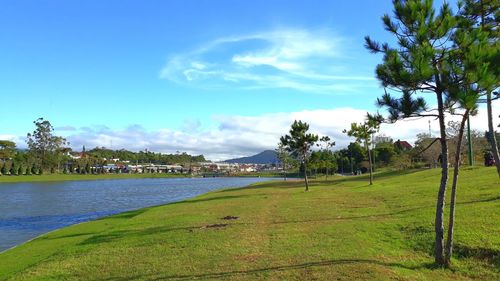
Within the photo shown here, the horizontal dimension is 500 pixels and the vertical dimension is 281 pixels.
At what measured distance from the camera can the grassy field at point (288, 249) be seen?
33.2 ft

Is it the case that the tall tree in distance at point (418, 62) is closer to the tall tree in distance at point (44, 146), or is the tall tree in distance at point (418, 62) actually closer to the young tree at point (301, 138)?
the young tree at point (301, 138)

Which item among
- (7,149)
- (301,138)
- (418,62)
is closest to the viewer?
(418,62)

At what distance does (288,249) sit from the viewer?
40.3 feet

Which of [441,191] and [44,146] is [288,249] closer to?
[441,191]

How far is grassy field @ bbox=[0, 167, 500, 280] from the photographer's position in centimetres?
1013

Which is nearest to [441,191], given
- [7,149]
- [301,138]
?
[301,138]

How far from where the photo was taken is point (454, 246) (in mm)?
11680

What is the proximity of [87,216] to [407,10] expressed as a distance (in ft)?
98.0

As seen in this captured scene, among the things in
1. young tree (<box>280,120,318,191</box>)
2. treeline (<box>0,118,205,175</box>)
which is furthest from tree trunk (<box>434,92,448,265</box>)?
treeline (<box>0,118,205,175</box>)

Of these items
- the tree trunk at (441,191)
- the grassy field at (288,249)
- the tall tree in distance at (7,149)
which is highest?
the tall tree in distance at (7,149)

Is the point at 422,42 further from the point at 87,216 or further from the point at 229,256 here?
the point at 87,216

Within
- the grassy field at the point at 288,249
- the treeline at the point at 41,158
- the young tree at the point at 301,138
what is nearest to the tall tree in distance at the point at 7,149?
the treeline at the point at 41,158

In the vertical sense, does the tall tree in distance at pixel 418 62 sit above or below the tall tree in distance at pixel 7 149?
below

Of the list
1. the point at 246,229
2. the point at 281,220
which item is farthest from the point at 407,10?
the point at 281,220
